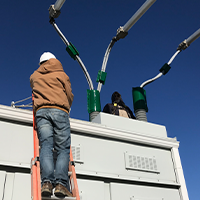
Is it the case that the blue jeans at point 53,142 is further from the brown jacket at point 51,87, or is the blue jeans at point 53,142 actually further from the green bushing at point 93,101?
the green bushing at point 93,101

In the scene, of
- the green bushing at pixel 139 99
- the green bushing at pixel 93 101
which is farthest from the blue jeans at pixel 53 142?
the green bushing at pixel 139 99

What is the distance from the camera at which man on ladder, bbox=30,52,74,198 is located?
278cm

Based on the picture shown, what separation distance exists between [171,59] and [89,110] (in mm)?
3639

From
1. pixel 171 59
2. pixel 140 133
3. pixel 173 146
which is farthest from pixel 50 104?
pixel 171 59

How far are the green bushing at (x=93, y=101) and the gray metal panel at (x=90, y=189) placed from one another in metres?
2.25

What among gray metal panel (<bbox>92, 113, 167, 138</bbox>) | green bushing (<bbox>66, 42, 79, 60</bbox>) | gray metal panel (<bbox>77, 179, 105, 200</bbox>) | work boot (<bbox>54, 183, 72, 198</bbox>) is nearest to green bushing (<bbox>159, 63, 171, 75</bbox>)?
gray metal panel (<bbox>92, 113, 167, 138</bbox>)

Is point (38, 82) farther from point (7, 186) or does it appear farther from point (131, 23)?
point (131, 23)

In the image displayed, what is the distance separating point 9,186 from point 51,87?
1.97 m

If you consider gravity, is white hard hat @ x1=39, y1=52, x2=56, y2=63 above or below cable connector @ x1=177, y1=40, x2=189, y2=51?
below

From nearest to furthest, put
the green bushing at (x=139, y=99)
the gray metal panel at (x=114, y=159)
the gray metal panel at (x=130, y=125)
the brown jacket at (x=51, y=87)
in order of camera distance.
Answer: the brown jacket at (x=51, y=87) → the gray metal panel at (x=114, y=159) → the gray metal panel at (x=130, y=125) → the green bushing at (x=139, y=99)

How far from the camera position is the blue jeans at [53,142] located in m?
2.80

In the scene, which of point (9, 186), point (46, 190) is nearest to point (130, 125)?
point (9, 186)

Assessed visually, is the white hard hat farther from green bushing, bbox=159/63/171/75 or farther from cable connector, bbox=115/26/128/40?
green bushing, bbox=159/63/171/75

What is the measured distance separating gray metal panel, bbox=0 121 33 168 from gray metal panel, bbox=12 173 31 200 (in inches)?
7.9
